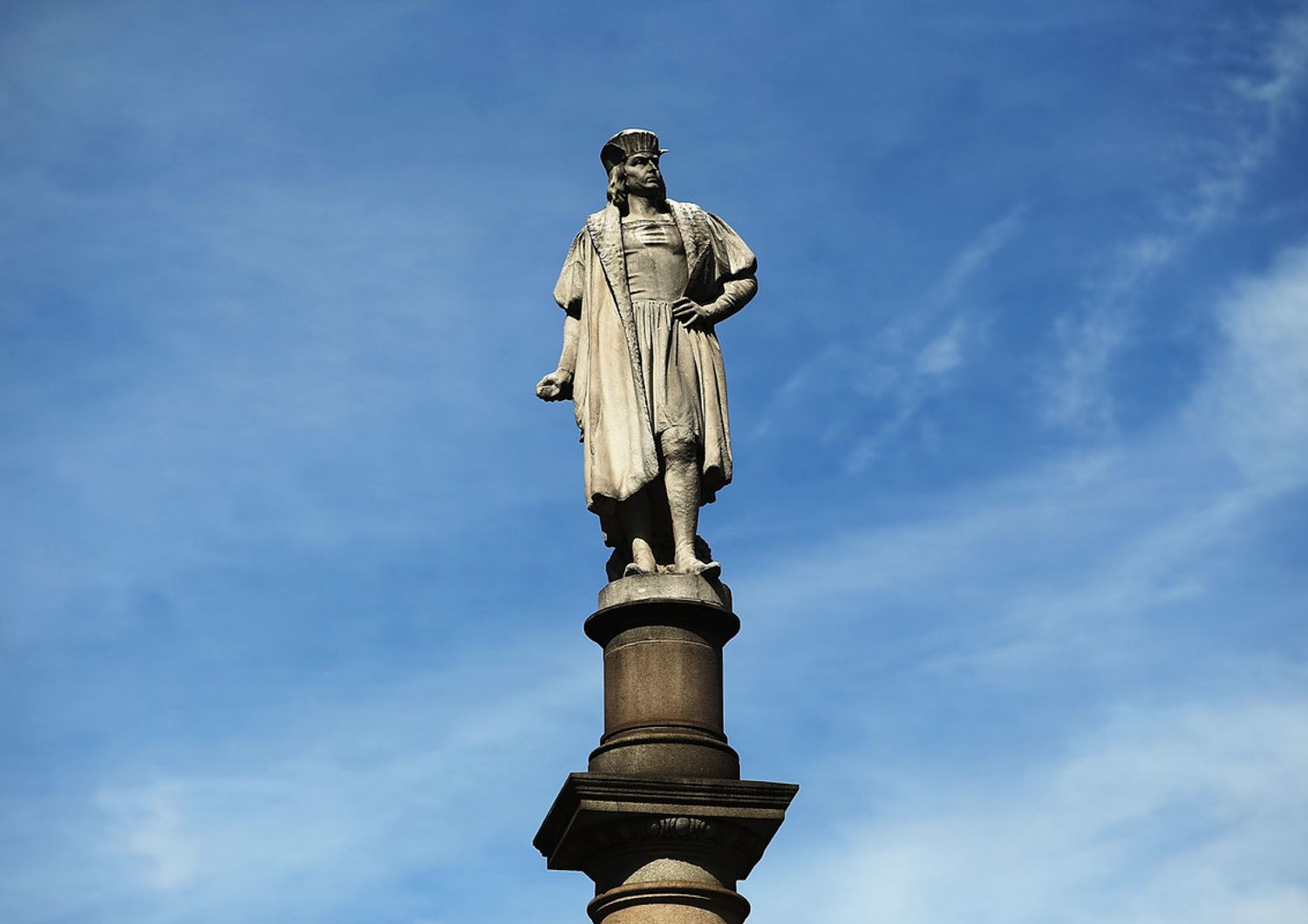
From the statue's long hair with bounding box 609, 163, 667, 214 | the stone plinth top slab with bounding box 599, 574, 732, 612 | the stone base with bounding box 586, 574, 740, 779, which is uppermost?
the statue's long hair with bounding box 609, 163, 667, 214

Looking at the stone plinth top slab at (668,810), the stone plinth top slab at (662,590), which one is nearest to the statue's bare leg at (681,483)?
the stone plinth top slab at (662,590)

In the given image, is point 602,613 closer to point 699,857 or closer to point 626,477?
point 626,477

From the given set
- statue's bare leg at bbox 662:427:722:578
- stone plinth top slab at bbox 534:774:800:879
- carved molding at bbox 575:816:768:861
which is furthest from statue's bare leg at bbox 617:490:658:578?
carved molding at bbox 575:816:768:861

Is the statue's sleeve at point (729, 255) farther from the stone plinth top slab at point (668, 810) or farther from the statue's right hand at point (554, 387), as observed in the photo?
the stone plinth top slab at point (668, 810)

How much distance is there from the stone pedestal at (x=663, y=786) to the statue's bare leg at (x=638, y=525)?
17.4 inches

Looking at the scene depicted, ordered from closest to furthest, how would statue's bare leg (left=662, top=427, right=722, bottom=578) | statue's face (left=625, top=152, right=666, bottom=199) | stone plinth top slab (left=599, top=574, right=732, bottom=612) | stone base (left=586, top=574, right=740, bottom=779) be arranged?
stone base (left=586, top=574, right=740, bottom=779)
stone plinth top slab (left=599, top=574, right=732, bottom=612)
statue's bare leg (left=662, top=427, right=722, bottom=578)
statue's face (left=625, top=152, right=666, bottom=199)

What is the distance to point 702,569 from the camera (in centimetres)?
1434

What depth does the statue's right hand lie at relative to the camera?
15461mm

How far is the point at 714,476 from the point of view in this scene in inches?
589

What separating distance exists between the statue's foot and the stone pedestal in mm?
93

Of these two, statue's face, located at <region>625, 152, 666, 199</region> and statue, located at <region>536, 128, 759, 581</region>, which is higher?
statue's face, located at <region>625, 152, 666, 199</region>

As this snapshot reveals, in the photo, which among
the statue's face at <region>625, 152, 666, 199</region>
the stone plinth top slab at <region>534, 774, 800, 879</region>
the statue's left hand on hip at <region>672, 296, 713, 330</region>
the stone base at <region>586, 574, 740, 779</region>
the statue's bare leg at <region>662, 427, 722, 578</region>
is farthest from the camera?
the statue's face at <region>625, 152, 666, 199</region>

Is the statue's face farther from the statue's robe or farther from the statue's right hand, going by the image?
the statue's right hand

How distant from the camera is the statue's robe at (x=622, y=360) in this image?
14734 mm
